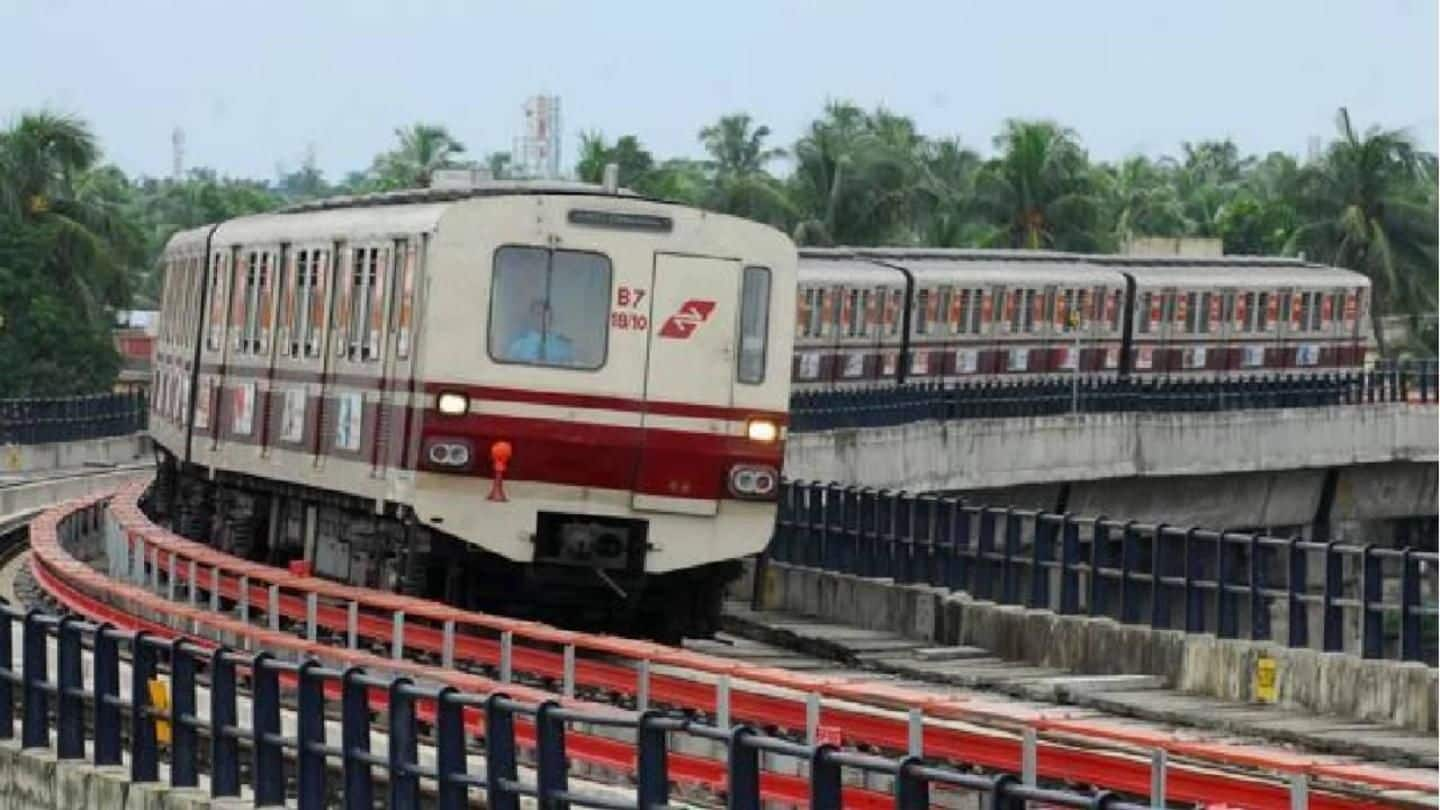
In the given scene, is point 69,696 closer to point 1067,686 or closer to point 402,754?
point 402,754

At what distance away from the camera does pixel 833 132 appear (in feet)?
391

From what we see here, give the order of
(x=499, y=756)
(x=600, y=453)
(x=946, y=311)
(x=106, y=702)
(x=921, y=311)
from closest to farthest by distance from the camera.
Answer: (x=499, y=756) < (x=106, y=702) < (x=600, y=453) < (x=921, y=311) < (x=946, y=311)

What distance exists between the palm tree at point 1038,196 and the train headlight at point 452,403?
268 ft

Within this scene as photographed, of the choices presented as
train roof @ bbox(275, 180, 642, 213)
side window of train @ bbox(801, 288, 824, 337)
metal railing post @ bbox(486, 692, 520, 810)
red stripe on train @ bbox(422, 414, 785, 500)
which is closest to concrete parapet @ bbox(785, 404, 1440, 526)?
side window of train @ bbox(801, 288, 824, 337)

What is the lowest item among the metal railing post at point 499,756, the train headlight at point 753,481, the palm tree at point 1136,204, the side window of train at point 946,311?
the metal railing post at point 499,756

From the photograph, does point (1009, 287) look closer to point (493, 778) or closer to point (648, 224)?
point (648, 224)

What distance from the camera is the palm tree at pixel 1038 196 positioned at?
360 ft

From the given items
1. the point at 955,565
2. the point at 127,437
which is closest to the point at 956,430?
the point at 127,437

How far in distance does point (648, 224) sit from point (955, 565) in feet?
25.7

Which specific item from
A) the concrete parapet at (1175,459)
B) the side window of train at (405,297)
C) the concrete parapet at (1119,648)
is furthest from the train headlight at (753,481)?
the concrete parapet at (1175,459)

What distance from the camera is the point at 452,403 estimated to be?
28.2 metres

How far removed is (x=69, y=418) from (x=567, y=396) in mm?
45180

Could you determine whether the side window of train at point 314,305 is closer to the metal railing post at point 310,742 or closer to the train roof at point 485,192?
the train roof at point 485,192

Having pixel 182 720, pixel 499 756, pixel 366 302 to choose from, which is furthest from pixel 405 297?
pixel 499 756
